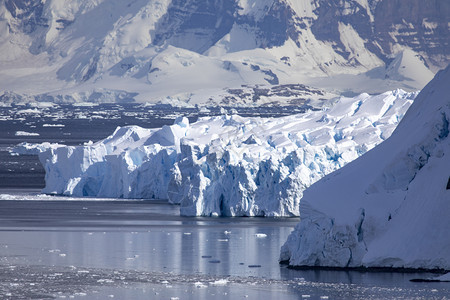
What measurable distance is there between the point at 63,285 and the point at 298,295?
6.18m

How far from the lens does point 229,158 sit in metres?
46.2

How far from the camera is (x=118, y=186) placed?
55094 millimetres

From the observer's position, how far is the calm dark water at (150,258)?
27.6 m

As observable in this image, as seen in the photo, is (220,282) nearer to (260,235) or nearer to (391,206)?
(391,206)

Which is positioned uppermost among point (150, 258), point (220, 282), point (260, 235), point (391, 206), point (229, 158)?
point (229, 158)

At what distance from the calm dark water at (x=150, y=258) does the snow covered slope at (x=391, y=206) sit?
53 centimetres

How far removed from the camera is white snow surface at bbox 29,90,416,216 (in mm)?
45344

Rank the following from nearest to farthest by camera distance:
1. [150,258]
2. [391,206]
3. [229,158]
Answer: [391,206] → [150,258] → [229,158]

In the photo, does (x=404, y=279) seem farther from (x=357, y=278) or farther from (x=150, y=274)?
(x=150, y=274)

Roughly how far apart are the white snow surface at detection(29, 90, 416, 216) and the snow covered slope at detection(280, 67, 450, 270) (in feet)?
42.8

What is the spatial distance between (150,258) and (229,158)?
492 inches

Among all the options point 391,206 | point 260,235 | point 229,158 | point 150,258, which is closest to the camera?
point 391,206

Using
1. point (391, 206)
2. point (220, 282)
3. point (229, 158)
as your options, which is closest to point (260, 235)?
point (229, 158)

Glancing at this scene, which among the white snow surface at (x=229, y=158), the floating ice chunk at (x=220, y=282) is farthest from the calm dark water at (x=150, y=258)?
the white snow surface at (x=229, y=158)
